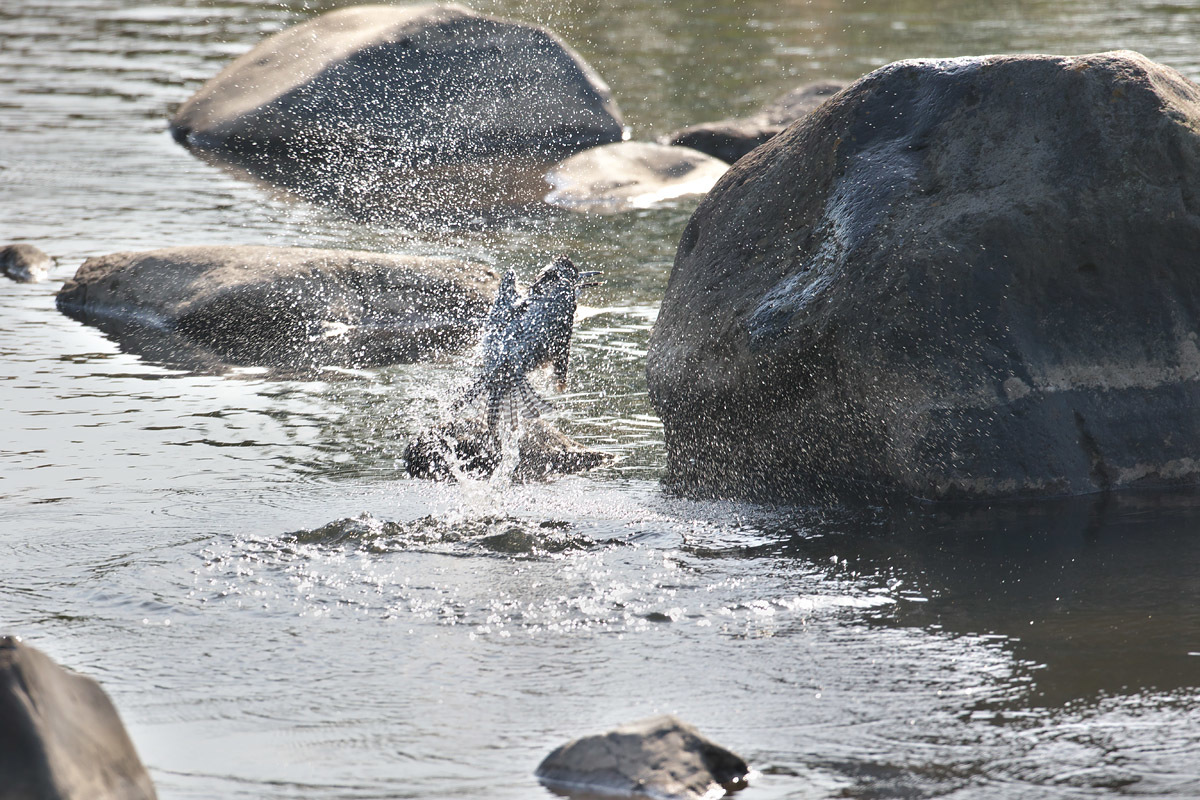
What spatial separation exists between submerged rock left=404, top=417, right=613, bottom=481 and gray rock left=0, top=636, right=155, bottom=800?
9.83 feet

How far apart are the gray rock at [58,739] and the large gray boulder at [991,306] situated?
339cm

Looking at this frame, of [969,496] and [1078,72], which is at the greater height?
[1078,72]

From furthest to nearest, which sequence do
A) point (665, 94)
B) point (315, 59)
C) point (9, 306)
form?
point (665, 94)
point (315, 59)
point (9, 306)

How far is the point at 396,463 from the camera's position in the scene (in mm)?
6535

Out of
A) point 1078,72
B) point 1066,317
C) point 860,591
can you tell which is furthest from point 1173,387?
point 860,591

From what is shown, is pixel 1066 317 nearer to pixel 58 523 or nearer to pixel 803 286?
pixel 803 286

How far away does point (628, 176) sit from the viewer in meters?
13.2

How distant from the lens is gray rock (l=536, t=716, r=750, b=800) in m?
3.55

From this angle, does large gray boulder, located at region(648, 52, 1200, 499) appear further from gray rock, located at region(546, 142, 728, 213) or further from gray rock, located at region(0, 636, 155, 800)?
gray rock, located at region(546, 142, 728, 213)

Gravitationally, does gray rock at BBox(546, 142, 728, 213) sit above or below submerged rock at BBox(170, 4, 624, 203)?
below

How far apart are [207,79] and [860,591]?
49.1ft

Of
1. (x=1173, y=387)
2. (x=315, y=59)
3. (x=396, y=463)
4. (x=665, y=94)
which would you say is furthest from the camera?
(x=665, y=94)

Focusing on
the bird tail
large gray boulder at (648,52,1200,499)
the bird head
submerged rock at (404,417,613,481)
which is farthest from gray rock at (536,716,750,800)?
the bird head

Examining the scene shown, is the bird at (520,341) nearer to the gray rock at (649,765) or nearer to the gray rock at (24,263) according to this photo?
the gray rock at (649,765)
